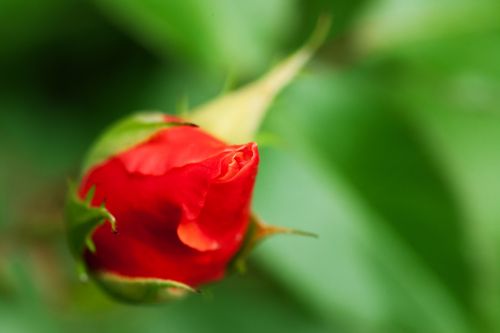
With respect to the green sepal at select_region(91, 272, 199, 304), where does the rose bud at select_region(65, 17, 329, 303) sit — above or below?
above

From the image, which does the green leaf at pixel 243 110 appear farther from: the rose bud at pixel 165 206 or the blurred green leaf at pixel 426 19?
the blurred green leaf at pixel 426 19

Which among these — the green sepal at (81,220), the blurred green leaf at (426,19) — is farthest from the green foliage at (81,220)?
the blurred green leaf at (426,19)

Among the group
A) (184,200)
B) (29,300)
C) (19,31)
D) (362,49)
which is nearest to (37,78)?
(19,31)

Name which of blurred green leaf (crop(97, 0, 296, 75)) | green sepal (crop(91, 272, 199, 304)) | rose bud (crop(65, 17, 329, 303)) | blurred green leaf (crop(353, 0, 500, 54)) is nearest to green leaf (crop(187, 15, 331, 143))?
rose bud (crop(65, 17, 329, 303))

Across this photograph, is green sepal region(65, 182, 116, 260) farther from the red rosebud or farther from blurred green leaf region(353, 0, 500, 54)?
blurred green leaf region(353, 0, 500, 54)

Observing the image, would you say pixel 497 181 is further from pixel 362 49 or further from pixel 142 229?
pixel 142 229

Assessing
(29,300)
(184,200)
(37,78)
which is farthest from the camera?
(37,78)
